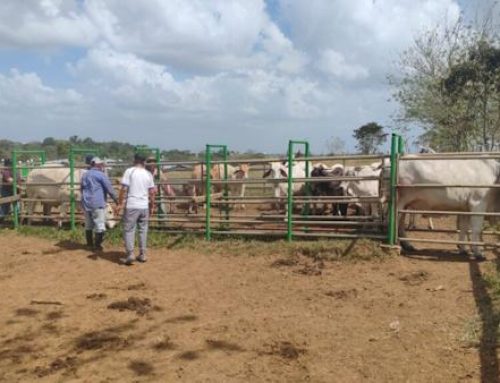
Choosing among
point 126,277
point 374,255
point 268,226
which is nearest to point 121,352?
point 126,277

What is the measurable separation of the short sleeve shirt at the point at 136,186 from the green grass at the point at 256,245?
160 cm

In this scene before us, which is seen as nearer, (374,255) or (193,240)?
(374,255)

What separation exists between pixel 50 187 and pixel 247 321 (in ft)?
28.1

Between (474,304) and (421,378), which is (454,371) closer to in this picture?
(421,378)

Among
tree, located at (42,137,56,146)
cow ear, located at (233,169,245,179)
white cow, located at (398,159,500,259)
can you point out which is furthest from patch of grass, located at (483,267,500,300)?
tree, located at (42,137,56,146)

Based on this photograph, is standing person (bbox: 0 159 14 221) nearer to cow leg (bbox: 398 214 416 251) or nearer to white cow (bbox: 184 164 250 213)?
white cow (bbox: 184 164 250 213)

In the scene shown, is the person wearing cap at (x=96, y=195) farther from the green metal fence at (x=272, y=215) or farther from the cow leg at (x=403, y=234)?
the cow leg at (x=403, y=234)

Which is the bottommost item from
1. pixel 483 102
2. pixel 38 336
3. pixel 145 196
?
pixel 38 336

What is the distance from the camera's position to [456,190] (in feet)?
29.5

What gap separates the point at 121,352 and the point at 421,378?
8.62 feet

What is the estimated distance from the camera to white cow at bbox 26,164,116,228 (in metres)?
12.9

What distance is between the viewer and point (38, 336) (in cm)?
570

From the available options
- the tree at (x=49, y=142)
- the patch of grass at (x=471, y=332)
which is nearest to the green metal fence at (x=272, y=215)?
the patch of grass at (x=471, y=332)

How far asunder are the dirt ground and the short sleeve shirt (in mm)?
997
